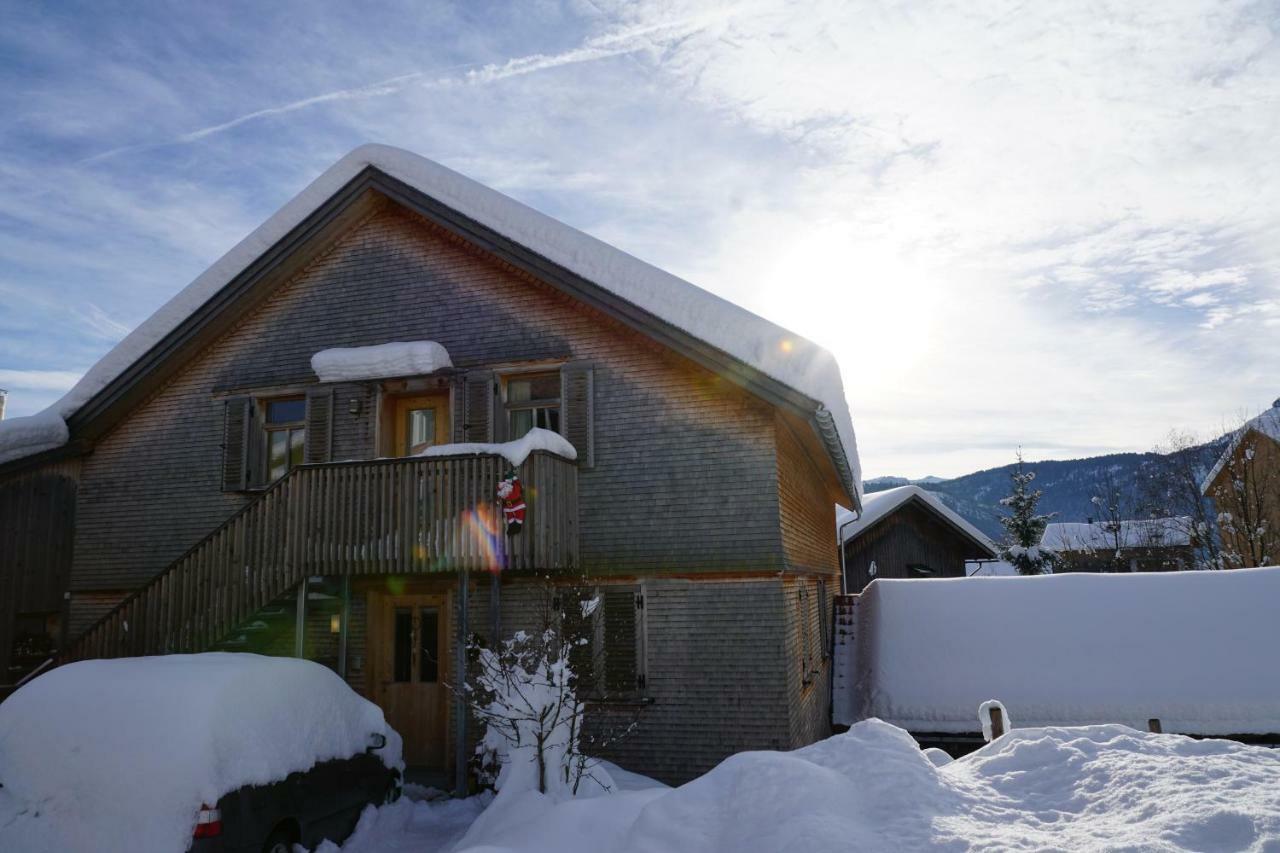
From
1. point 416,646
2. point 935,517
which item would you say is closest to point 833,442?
point 416,646

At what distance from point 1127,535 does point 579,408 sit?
152 ft

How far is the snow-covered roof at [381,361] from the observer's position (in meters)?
12.6

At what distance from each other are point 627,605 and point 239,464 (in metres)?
7.05

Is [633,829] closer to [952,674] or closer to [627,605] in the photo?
[627,605]

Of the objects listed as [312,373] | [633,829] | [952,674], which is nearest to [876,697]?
[952,674]

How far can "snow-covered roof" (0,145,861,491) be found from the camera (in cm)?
1107

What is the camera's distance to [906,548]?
26.1 metres

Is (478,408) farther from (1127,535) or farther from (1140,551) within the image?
(1127,535)

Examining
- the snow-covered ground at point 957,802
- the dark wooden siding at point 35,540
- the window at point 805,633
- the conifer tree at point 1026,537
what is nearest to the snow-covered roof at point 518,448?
the window at point 805,633

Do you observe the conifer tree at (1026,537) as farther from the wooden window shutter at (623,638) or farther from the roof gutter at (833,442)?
the wooden window shutter at (623,638)

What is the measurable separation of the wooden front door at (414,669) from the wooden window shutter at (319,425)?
2553 millimetres

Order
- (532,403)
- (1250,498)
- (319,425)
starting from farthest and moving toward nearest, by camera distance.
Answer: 1. (1250,498)
2. (319,425)
3. (532,403)

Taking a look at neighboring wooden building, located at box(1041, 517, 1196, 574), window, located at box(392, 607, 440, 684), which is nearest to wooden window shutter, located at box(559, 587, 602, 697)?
window, located at box(392, 607, 440, 684)

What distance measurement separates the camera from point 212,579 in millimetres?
10789
